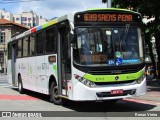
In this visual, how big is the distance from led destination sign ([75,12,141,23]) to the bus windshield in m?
0.27

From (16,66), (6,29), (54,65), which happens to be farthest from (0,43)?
(54,65)

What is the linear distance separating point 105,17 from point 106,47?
0.99 metres

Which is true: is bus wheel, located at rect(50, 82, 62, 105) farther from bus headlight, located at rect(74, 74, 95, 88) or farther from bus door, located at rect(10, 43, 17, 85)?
bus door, located at rect(10, 43, 17, 85)

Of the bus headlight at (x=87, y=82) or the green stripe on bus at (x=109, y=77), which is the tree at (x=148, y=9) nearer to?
the green stripe on bus at (x=109, y=77)

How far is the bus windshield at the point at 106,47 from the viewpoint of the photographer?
11.2 metres

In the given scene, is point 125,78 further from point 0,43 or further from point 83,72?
point 0,43

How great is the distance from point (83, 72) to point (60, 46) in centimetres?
191

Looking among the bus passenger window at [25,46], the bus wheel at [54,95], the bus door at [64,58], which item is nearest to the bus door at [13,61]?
the bus passenger window at [25,46]

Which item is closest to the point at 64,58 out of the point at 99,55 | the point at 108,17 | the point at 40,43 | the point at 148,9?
the point at 99,55

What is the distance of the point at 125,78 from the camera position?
37.5 ft

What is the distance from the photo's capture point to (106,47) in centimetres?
1130

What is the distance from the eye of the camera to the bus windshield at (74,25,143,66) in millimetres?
11156

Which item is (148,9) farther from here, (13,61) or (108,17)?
(108,17)

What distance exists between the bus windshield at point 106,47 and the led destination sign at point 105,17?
270 millimetres
